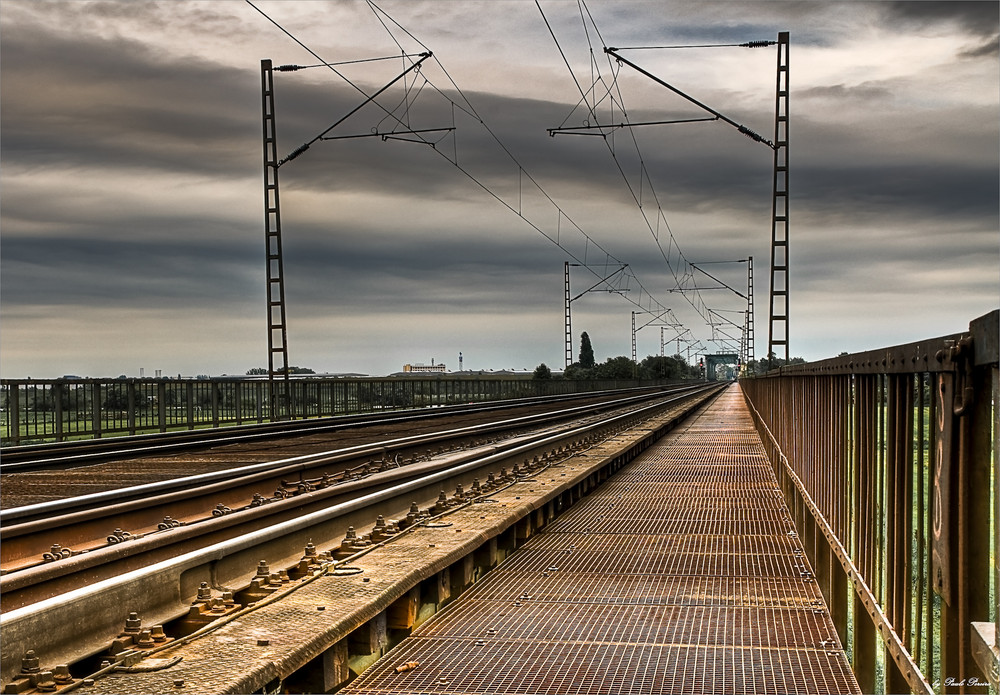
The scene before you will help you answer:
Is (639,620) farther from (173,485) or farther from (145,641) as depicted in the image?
(173,485)

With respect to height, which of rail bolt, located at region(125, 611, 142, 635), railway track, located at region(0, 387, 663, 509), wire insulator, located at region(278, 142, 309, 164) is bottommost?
railway track, located at region(0, 387, 663, 509)

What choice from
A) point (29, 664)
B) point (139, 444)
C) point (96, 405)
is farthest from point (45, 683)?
point (96, 405)

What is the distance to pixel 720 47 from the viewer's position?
25.6m

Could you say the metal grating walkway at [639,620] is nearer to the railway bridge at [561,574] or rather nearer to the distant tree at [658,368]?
the railway bridge at [561,574]

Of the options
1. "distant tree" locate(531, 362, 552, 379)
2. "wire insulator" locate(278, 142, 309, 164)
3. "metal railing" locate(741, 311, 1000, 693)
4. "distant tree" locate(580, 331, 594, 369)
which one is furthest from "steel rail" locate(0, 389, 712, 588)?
"distant tree" locate(580, 331, 594, 369)

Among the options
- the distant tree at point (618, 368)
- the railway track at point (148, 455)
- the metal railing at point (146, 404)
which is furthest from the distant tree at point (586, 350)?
the railway track at point (148, 455)

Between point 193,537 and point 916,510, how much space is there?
5.18m

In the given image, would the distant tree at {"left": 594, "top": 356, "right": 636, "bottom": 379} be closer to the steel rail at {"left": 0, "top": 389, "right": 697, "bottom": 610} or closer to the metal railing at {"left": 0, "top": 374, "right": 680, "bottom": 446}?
the metal railing at {"left": 0, "top": 374, "right": 680, "bottom": 446}

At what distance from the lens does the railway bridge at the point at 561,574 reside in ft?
10.9

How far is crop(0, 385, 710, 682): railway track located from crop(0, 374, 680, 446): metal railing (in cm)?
825

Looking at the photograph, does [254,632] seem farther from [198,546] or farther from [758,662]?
[198,546]

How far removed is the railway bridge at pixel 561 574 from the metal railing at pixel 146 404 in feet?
26.4

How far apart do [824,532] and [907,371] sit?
3.28 metres

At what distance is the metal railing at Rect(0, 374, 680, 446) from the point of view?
19.2 metres
